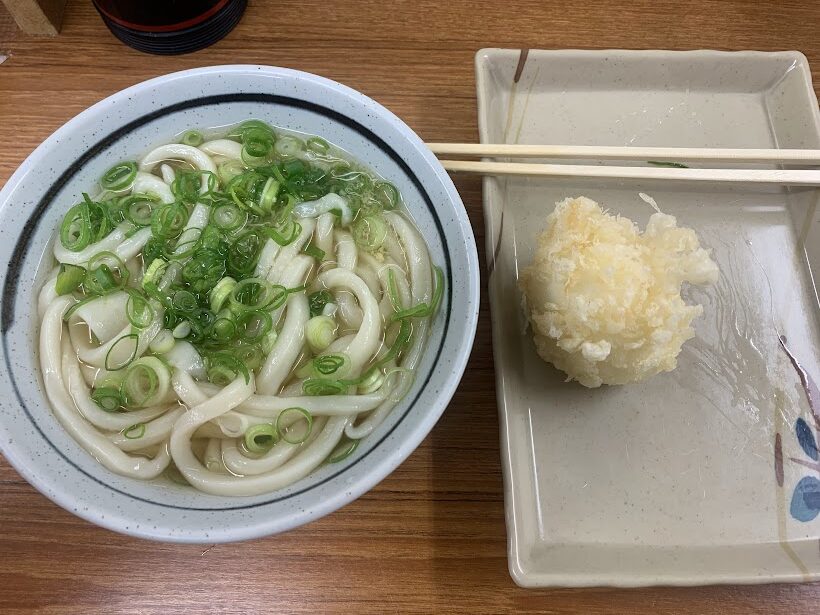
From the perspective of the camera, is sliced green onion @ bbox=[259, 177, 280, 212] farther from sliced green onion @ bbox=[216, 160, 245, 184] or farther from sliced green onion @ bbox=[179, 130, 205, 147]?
sliced green onion @ bbox=[179, 130, 205, 147]

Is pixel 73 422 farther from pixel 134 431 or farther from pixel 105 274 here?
pixel 105 274

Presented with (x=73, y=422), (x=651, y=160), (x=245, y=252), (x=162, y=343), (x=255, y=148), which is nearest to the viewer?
(x=73, y=422)

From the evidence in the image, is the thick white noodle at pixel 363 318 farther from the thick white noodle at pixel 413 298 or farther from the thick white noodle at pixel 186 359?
the thick white noodle at pixel 186 359

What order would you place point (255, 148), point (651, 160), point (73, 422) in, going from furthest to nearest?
1. point (651, 160)
2. point (255, 148)
3. point (73, 422)

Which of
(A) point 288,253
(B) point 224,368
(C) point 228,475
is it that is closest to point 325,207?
(A) point 288,253

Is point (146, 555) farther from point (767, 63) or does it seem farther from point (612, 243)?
point (767, 63)

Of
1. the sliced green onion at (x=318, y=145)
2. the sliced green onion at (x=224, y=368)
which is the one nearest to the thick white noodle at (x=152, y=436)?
the sliced green onion at (x=224, y=368)

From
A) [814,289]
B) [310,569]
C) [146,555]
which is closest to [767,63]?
[814,289]
